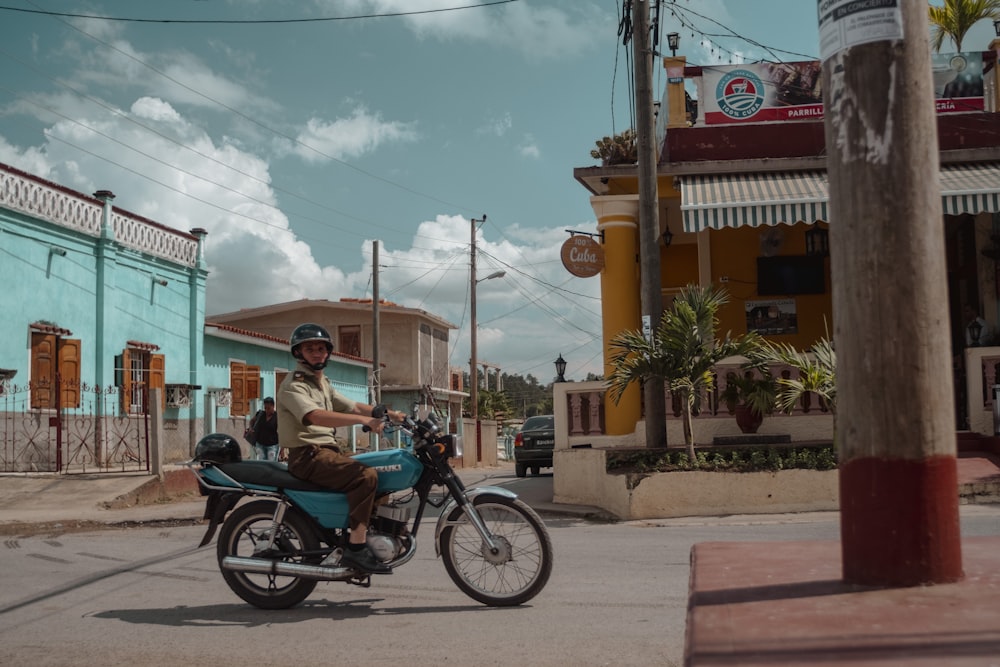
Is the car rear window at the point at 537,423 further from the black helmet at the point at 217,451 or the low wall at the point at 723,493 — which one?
the black helmet at the point at 217,451

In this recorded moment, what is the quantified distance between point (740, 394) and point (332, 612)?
Answer: 8661 mm

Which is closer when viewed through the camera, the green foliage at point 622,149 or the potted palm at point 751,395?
the potted palm at point 751,395

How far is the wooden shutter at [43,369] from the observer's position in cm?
1798

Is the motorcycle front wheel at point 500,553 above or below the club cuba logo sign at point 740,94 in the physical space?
below

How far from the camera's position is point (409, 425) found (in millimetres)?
6363

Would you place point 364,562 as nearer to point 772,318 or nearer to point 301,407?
point 301,407

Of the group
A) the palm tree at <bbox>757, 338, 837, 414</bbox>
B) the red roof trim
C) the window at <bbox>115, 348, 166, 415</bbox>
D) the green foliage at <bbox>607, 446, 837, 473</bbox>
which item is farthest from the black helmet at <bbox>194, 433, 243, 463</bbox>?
the red roof trim

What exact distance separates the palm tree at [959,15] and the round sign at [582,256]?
8.13 m

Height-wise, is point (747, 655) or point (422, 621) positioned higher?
point (747, 655)

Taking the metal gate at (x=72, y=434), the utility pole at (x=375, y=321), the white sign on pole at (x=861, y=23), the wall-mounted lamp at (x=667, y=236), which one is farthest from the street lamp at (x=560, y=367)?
the white sign on pole at (x=861, y=23)

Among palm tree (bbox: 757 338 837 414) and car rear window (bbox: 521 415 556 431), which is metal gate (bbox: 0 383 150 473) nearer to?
car rear window (bbox: 521 415 556 431)

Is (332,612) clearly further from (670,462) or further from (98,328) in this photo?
(98,328)

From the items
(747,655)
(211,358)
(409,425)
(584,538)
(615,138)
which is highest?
(615,138)

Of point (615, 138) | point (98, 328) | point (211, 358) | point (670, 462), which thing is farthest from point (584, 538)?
point (211, 358)
